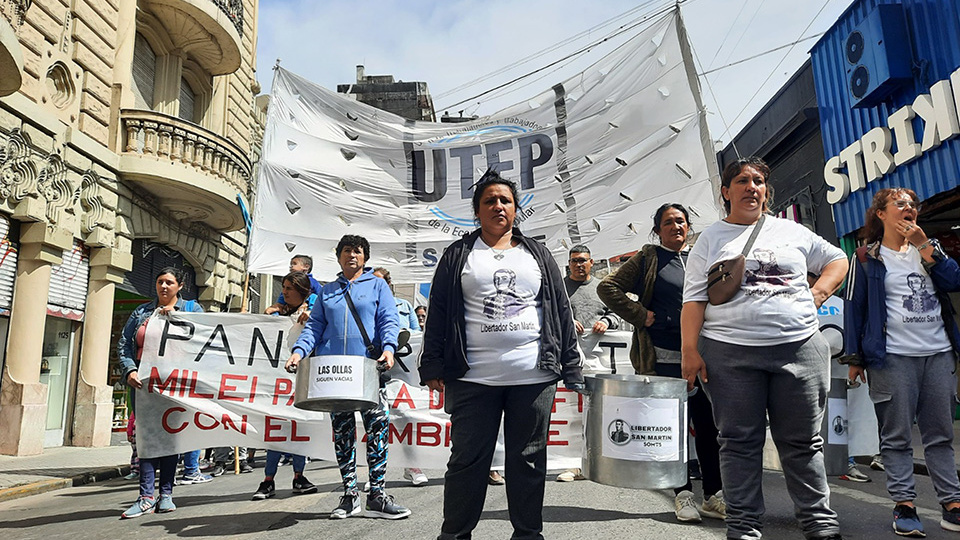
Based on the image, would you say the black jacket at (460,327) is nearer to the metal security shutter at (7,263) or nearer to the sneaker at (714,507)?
the sneaker at (714,507)

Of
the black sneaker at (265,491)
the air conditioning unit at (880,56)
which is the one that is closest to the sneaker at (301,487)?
the black sneaker at (265,491)

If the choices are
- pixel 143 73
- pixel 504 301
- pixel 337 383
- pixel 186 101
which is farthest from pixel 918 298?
pixel 186 101

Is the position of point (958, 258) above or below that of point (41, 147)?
below

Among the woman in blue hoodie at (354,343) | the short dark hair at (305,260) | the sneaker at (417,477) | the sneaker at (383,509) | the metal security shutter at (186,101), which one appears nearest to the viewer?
the sneaker at (383,509)

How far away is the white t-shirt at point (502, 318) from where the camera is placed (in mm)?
3115

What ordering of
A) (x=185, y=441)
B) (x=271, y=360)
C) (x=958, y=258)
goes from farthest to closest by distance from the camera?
(x=958, y=258), (x=271, y=360), (x=185, y=441)

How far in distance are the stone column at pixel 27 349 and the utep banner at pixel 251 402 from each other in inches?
209

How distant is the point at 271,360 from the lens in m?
6.11

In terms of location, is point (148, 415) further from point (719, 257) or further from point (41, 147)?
point (41, 147)

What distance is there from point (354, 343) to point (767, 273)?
8.52 ft

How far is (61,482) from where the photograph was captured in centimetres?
718

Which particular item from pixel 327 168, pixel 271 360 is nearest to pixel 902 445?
pixel 271 360

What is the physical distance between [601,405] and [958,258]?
405 inches

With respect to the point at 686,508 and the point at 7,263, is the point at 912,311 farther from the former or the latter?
the point at 7,263
